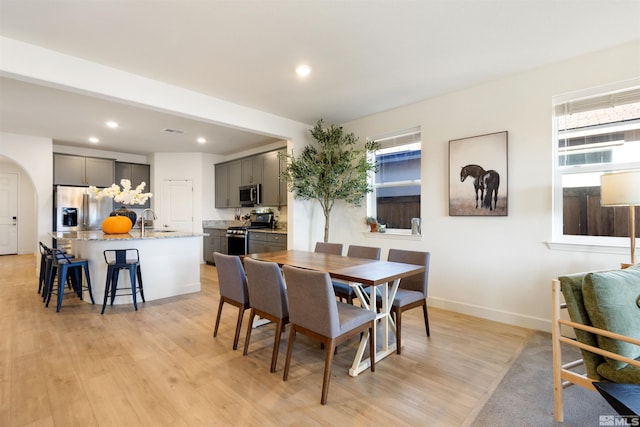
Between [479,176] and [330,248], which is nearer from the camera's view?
[479,176]

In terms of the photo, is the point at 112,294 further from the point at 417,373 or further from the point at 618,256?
the point at 618,256

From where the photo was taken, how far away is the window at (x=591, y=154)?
2732mm

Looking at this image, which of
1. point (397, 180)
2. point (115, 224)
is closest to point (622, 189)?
point (397, 180)

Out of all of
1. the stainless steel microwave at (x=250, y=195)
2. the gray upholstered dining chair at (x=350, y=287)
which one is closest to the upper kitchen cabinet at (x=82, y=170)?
the stainless steel microwave at (x=250, y=195)

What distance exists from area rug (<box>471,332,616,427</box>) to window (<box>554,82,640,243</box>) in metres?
1.42

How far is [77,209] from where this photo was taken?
594 cm

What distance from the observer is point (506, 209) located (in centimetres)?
324

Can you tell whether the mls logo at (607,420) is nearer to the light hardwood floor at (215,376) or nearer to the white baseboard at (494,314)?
the light hardwood floor at (215,376)

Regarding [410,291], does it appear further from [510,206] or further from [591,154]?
[591,154]

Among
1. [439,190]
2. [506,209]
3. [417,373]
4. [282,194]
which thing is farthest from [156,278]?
[506,209]

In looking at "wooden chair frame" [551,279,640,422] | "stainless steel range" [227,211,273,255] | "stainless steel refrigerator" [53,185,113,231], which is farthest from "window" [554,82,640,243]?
"stainless steel refrigerator" [53,185,113,231]

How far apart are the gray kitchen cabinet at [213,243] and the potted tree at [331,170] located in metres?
2.53

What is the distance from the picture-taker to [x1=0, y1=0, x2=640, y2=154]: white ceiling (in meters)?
2.16

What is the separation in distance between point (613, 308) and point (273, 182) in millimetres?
4878
